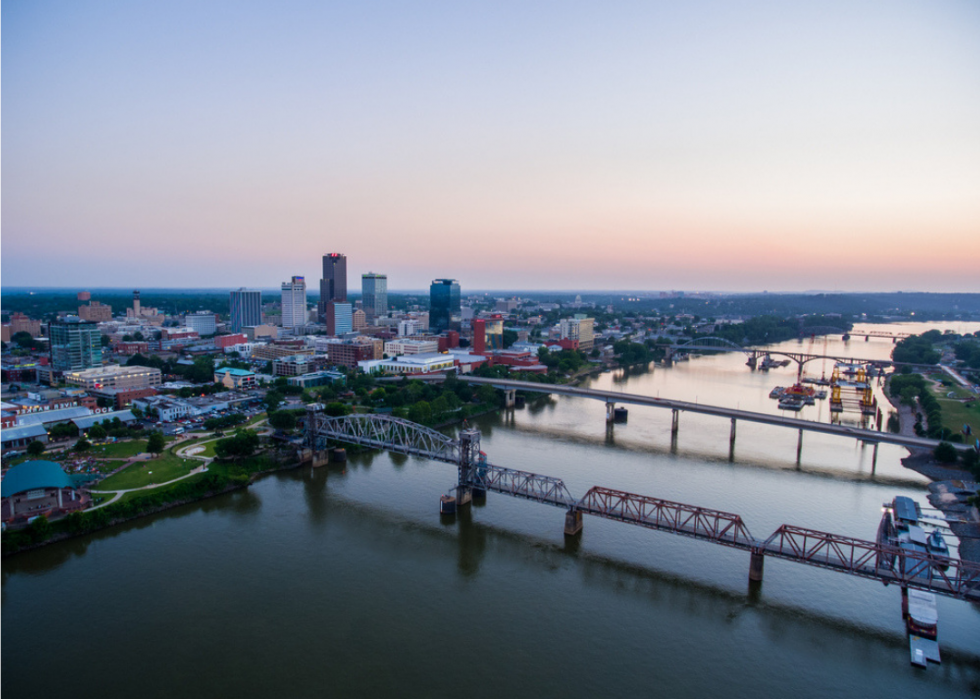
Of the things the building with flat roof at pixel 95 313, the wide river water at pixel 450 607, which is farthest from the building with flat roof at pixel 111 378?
the building with flat roof at pixel 95 313

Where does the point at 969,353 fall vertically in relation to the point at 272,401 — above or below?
above

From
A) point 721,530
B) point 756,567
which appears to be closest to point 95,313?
point 721,530

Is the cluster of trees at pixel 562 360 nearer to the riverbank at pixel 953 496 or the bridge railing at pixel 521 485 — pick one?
the riverbank at pixel 953 496

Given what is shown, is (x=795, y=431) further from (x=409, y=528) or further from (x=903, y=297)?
(x=903, y=297)

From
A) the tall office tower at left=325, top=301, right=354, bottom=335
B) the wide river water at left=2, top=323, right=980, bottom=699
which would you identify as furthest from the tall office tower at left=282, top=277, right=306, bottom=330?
Result: the wide river water at left=2, top=323, right=980, bottom=699

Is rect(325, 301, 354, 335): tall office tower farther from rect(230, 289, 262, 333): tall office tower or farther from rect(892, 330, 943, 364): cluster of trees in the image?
rect(892, 330, 943, 364): cluster of trees

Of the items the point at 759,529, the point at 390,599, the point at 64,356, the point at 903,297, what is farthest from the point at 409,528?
the point at 903,297

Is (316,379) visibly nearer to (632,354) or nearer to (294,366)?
(294,366)
